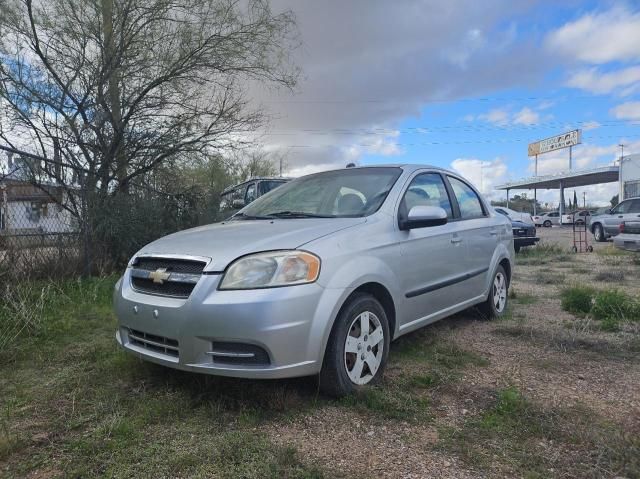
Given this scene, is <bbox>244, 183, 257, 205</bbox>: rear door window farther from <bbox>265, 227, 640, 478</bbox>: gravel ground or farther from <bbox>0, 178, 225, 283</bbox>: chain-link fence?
<bbox>265, 227, 640, 478</bbox>: gravel ground

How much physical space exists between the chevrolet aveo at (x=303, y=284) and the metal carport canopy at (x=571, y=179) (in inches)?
1435

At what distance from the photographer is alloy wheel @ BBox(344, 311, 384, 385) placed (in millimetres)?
3016

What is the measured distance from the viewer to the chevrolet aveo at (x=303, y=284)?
264 centimetres

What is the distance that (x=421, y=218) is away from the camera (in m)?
3.46

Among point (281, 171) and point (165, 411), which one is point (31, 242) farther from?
point (281, 171)

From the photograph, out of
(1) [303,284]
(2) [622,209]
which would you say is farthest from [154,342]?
(2) [622,209]

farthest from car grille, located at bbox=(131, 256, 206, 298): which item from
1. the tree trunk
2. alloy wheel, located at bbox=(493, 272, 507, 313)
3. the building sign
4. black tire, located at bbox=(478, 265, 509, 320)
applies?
the building sign

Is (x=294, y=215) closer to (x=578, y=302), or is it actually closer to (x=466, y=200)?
(x=466, y=200)

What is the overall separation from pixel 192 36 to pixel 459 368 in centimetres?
706

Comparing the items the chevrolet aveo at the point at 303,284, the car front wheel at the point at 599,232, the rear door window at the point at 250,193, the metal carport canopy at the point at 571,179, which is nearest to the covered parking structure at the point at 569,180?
the metal carport canopy at the point at 571,179

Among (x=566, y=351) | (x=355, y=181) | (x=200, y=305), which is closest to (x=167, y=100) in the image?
(x=355, y=181)

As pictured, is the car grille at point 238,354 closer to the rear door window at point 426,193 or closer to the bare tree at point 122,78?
the rear door window at point 426,193

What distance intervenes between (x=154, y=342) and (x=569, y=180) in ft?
154

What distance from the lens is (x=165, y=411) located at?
9.15ft
